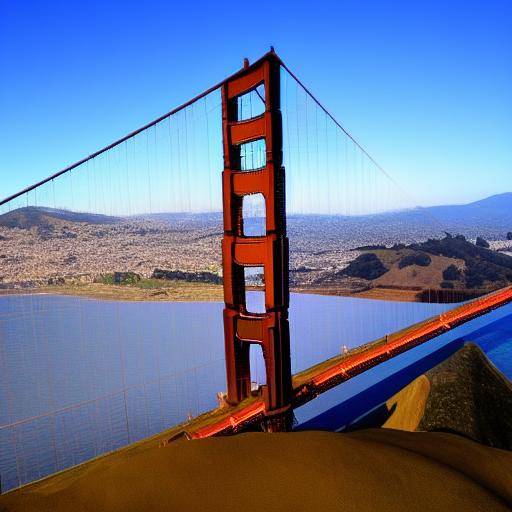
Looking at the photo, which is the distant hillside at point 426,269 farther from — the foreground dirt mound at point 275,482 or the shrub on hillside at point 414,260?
the foreground dirt mound at point 275,482

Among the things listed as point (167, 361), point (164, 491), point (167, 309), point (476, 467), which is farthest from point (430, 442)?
point (167, 309)

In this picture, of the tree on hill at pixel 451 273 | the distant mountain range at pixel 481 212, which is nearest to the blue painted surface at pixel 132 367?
the tree on hill at pixel 451 273

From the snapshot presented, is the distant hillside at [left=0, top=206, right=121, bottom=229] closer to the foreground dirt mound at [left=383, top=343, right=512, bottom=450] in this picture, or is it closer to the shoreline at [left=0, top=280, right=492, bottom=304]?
the shoreline at [left=0, top=280, right=492, bottom=304]

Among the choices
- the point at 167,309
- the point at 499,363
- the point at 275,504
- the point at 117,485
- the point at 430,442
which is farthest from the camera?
the point at 167,309

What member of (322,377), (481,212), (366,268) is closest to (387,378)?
(322,377)

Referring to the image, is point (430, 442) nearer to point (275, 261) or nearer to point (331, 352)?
point (275, 261)

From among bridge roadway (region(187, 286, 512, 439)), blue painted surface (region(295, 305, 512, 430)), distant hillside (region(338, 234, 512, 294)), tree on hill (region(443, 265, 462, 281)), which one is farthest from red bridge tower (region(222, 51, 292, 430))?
tree on hill (region(443, 265, 462, 281))
